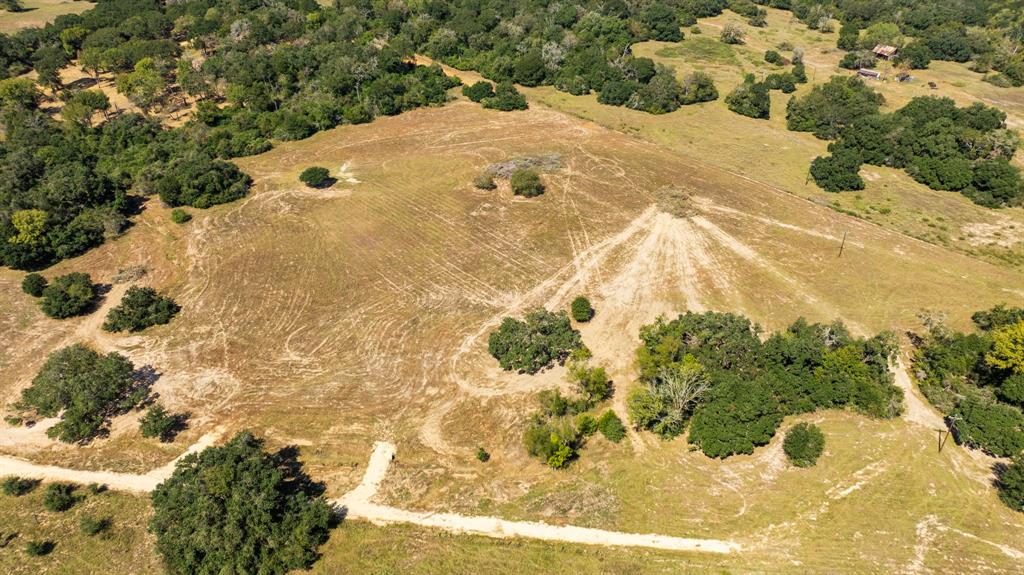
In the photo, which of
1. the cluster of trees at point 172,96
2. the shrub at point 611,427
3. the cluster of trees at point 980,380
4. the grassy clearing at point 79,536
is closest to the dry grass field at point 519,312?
the grassy clearing at point 79,536

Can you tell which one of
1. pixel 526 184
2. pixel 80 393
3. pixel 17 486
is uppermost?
pixel 526 184

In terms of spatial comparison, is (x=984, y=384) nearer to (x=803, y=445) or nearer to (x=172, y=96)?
(x=803, y=445)

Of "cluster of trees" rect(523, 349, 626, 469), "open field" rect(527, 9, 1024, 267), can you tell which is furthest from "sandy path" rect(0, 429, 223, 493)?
"open field" rect(527, 9, 1024, 267)

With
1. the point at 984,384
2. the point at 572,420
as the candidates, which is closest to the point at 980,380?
the point at 984,384

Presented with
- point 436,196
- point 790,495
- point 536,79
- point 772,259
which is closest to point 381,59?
point 536,79

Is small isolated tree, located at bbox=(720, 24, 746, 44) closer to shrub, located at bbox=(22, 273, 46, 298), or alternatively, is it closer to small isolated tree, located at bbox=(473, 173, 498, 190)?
small isolated tree, located at bbox=(473, 173, 498, 190)

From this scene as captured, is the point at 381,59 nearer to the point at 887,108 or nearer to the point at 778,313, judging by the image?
the point at 778,313

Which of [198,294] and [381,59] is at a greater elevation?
[381,59]
